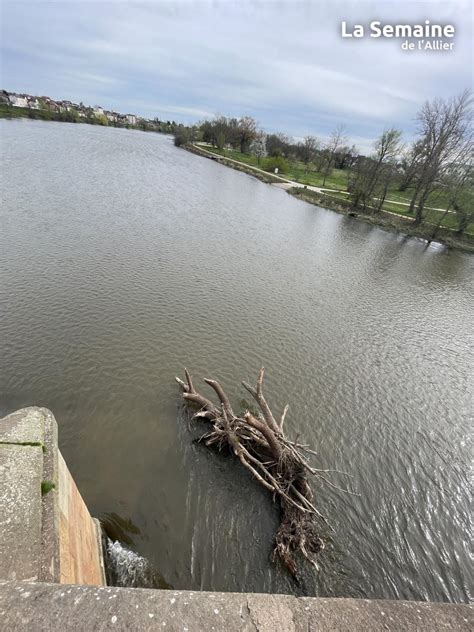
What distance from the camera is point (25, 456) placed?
4.08m

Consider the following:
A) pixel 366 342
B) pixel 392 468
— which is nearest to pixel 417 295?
pixel 366 342

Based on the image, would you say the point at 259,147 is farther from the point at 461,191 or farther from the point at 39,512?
the point at 39,512

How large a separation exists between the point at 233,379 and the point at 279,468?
3707 millimetres

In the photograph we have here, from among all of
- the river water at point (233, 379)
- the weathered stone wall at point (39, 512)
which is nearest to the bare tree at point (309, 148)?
the river water at point (233, 379)

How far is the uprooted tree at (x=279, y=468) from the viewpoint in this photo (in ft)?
20.2

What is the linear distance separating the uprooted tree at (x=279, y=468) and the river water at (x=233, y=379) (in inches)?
13.1

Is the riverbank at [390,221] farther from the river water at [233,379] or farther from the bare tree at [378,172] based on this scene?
the river water at [233,379]

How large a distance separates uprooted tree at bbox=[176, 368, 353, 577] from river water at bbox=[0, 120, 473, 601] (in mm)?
332

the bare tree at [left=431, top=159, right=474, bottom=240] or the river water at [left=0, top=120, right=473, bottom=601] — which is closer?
the river water at [left=0, top=120, right=473, bottom=601]

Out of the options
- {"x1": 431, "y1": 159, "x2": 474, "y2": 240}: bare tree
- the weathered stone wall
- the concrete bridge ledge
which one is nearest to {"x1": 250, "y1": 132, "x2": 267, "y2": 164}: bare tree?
{"x1": 431, "y1": 159, "x2": 474, "y2": 240}: bare tree

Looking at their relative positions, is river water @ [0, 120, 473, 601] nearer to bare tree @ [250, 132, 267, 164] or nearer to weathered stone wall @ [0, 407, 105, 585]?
weathered stone wall @ [0, 407, 105, 585]

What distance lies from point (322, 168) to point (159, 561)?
92.7 metres

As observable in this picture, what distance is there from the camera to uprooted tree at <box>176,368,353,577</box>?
6156 mm

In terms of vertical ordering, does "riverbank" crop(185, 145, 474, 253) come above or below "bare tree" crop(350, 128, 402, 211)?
below
